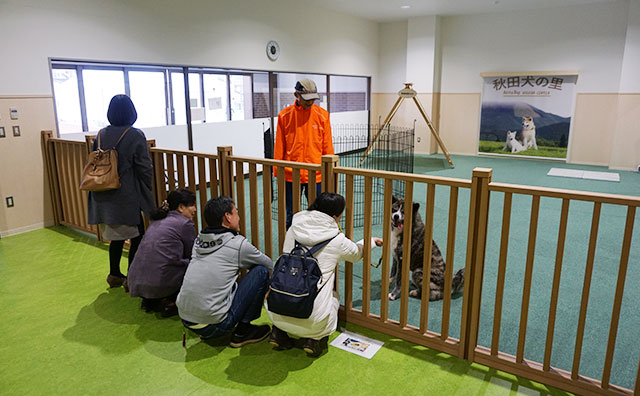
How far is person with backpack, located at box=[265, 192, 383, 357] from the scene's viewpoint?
246 cm

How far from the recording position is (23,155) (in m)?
4.91

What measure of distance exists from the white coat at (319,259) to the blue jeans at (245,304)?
20 centimetres

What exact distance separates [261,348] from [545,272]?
101 inches

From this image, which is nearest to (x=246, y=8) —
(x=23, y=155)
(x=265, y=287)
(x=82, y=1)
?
(x=82, y=1)

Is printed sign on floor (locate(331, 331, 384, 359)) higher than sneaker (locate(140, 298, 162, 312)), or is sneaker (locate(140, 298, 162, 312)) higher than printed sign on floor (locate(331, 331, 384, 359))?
sneaker (locate(140, 298, 162, 312))

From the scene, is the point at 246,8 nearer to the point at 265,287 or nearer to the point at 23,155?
the point at 23,155

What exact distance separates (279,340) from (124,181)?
1.69 m

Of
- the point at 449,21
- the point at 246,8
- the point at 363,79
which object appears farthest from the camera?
the point at 363,79

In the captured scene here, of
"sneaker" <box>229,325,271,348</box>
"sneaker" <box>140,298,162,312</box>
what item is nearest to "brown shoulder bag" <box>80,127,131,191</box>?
"sneaker" <box>140,298,162,312</box>

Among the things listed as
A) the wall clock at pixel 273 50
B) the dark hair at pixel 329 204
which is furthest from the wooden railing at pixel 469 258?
the wall clock at pixel 273 50

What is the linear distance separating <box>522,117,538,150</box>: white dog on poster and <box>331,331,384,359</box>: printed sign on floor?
924 cm

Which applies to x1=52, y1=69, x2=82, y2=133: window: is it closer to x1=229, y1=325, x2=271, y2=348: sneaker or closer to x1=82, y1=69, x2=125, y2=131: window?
x1=82, y1=69, x2=125, y2=131: window

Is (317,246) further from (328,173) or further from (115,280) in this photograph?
(115,280)

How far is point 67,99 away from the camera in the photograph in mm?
5395
